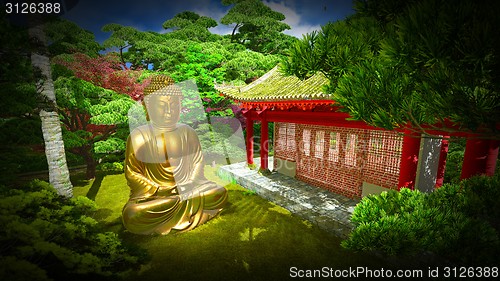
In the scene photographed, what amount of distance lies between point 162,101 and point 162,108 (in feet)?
0.48

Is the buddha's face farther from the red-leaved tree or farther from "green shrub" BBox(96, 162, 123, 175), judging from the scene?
"green shrub" BBox(96, 162, 123, 175)

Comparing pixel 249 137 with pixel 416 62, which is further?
pixel 249 137

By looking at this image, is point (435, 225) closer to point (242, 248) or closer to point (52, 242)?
point (242, 248)

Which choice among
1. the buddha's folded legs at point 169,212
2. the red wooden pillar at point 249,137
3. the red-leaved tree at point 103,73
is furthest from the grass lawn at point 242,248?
the red-leaved tree at point 103,73

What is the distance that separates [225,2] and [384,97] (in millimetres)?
16626

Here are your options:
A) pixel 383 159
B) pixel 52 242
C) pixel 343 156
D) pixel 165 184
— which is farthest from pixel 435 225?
pixel 165 184

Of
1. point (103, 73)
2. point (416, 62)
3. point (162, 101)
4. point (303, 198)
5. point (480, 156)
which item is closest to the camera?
point (416, 62)

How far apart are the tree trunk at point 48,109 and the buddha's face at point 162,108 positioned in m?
2.13

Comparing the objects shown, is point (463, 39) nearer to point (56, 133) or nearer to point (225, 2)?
point (56, 133)

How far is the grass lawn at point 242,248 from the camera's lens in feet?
11.3

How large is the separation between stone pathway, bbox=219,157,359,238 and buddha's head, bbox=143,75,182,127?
3.46 metres

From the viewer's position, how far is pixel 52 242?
2.47 metres

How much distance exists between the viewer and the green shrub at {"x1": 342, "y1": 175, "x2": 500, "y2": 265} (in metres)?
2.18

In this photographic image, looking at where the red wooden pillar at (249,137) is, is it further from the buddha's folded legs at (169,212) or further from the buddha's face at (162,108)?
the buddha's face at (162,108)
